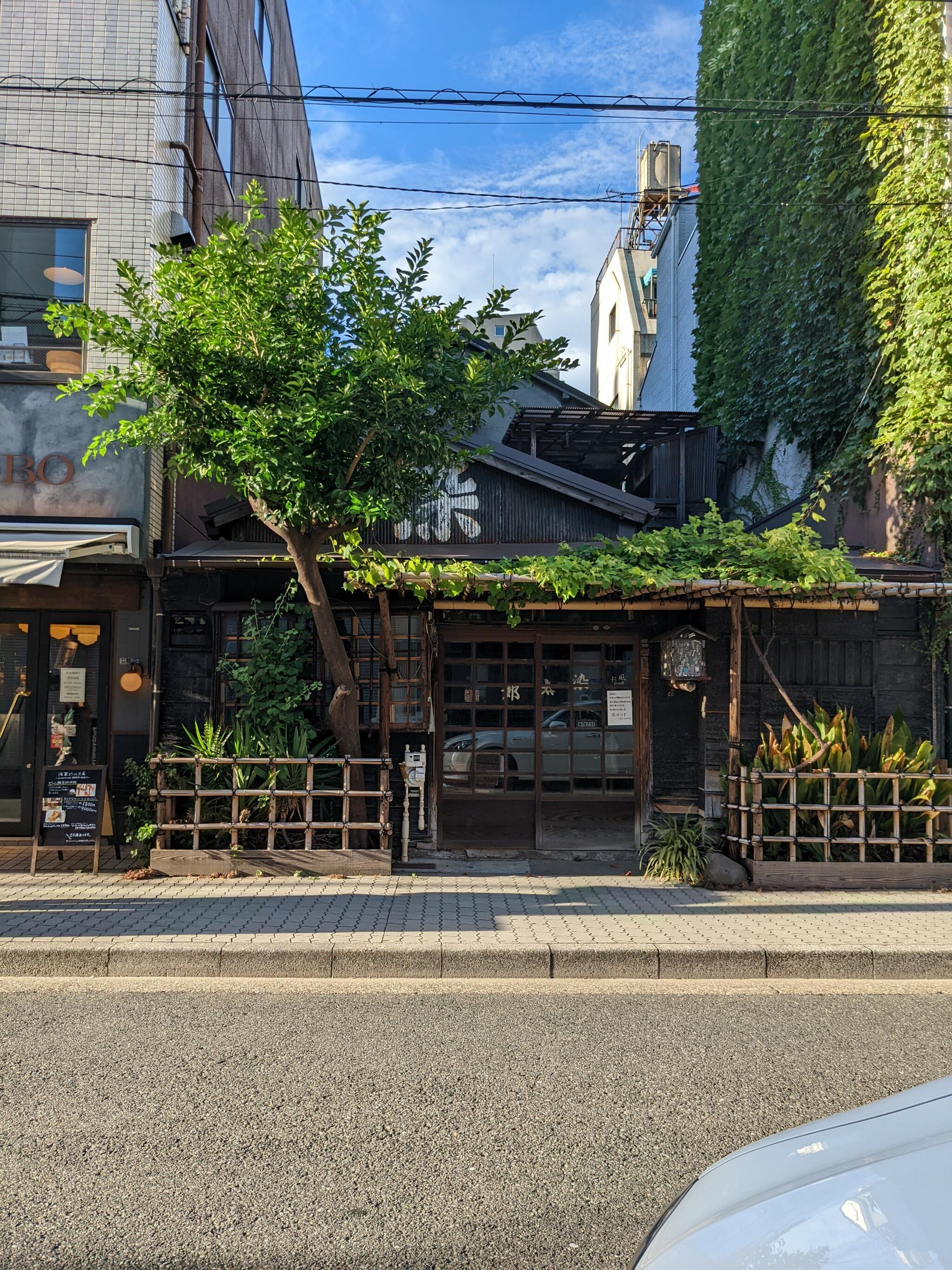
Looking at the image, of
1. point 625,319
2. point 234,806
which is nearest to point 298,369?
point 234,806

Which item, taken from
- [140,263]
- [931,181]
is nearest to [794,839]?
[931,181]

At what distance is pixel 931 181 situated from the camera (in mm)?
10344

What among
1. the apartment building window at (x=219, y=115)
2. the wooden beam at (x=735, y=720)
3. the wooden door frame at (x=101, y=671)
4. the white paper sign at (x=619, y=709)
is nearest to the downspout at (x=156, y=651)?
the wooden door frame at (x=101, y=671)

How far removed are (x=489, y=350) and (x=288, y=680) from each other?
3.92 metres

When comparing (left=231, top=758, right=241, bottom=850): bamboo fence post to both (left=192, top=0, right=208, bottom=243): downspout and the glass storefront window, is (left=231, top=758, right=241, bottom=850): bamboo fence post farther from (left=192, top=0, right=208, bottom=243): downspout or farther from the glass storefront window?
(left=192, top=0, right=208, bottom=243): downspout

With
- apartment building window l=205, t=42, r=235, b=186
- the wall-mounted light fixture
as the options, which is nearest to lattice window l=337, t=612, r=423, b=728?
the wall-mounted light fixture

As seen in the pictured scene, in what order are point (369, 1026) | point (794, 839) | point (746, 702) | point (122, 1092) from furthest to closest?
1. point (746, 702)
2. point (794, 839)
3. point (369, 1026)
4. point (122, 1092)

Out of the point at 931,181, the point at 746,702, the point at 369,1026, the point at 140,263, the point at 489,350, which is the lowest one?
the point at 369,1026

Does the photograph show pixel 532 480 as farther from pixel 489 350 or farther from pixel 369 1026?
pixel 369 1026

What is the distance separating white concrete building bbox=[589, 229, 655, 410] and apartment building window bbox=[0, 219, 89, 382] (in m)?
15.9

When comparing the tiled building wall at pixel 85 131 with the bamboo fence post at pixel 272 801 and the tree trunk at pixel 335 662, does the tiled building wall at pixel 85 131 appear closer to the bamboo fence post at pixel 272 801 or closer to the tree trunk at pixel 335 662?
the tree trunk at pixel 335 662

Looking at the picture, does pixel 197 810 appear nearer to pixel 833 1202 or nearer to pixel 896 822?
pixel 896 822

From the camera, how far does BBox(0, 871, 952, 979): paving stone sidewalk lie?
6.41 meters

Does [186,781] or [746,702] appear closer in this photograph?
[186,781]
